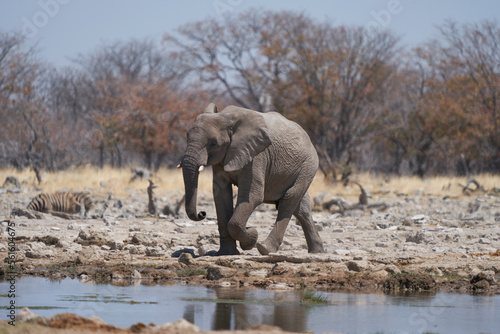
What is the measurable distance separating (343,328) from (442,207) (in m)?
17.7

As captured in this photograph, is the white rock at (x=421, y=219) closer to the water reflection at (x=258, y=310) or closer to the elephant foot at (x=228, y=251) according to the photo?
the elephant foot at (x=228, y=251)

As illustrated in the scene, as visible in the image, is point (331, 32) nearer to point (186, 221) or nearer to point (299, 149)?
point (186, 221)

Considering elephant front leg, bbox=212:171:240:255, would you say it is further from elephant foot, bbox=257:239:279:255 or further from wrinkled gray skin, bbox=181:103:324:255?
elephant foot, bbox=257:239:279:255

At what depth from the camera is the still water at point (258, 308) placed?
7906 millimetres

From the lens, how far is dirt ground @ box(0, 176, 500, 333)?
10930 mm

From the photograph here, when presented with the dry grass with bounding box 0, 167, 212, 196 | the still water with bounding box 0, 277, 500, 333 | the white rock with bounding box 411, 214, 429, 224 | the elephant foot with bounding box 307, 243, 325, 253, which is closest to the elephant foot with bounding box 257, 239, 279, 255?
the elephant foot with bounding box 307, 243, 325, 253

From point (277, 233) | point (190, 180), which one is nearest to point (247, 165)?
point (190, 180)

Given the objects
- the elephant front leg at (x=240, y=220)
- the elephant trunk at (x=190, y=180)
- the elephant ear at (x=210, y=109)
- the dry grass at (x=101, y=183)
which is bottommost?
the elephant front leg at (x=240, y=220)

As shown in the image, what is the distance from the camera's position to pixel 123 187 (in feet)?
91.2

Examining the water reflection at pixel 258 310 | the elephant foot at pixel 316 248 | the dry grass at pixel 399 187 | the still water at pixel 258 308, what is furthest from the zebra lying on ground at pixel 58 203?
the water reflection at pixel 258 310

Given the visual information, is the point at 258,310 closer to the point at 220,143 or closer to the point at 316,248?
the point at 220,143

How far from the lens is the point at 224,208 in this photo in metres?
12.1

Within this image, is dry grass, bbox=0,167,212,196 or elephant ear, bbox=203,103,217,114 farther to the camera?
dry grass, bbox=0,167,212,196

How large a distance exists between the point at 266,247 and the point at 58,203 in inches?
431
